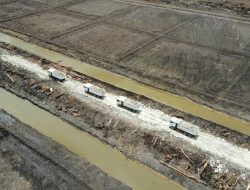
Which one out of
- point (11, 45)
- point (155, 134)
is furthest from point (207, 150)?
point (11, 45)

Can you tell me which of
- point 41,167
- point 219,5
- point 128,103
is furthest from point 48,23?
point 41,167

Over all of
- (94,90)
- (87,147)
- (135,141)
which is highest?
(94,90)

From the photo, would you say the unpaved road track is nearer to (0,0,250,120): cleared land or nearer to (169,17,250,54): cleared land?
(0,0,250,120): cleared land

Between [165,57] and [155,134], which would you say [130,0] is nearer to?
[165,57]

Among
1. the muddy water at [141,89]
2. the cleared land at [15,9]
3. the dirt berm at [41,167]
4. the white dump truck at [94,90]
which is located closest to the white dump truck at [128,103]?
the white dump truck at [94,90]

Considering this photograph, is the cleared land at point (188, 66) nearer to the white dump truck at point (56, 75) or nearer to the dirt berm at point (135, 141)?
the white dump truck at point (56, 75)

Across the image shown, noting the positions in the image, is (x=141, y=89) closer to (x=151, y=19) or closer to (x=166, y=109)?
(x=166, y=109)
